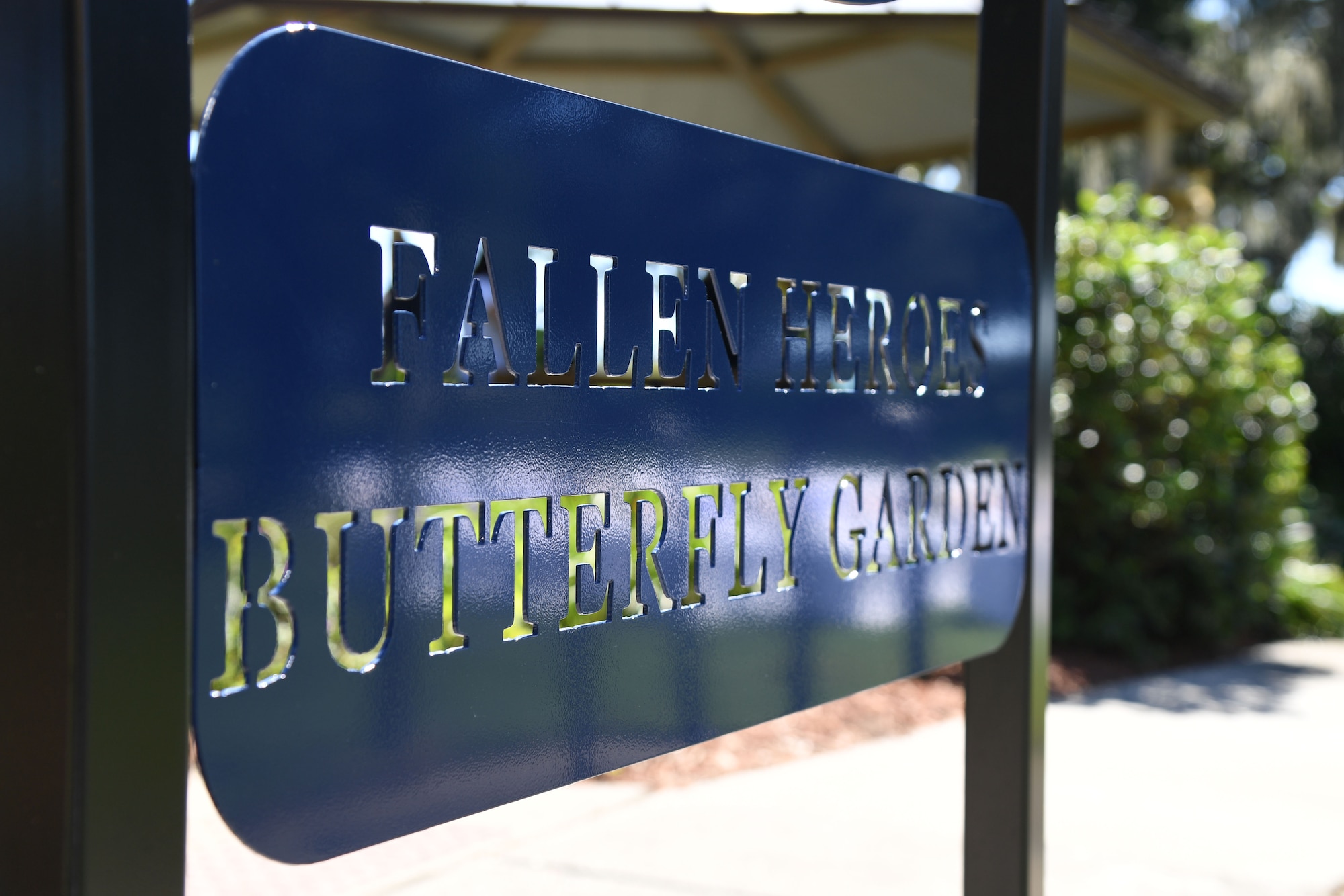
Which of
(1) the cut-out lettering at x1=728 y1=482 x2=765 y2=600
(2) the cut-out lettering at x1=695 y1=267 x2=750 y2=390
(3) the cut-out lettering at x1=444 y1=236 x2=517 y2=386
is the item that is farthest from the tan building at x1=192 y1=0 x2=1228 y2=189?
(3) the cut-out lettering at x1=444 y1=236 x2=517 y2=386

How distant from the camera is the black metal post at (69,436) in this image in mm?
1030

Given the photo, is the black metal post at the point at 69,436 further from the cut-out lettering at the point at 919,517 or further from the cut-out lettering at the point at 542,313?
the cut-out lettering at the point at 919,517

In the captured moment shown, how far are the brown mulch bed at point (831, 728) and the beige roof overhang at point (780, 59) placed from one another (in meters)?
3.49

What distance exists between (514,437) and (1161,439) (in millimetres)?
6534

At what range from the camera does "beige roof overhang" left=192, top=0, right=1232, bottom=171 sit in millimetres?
5816

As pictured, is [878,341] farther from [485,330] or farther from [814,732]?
[814,732]

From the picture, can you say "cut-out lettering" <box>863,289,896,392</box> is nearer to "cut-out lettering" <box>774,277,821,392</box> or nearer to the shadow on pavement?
"cut-out lettering" <box>774,277,821,392</box>

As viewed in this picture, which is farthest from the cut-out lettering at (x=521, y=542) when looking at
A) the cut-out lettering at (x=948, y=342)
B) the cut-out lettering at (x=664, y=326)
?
the cut-out lettering at (x=948, y=342)

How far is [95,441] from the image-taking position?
104 cm

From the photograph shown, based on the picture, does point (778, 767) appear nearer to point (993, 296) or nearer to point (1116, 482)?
point (993, 296)

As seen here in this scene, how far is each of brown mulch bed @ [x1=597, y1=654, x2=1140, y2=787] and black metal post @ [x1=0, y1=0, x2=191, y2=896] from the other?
3.04 m

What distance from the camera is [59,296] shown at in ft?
3.39

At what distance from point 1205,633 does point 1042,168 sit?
19.1ft

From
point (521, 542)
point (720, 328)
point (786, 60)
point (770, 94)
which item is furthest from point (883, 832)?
point (770, 94)
